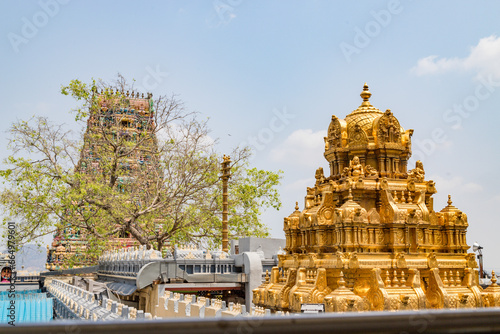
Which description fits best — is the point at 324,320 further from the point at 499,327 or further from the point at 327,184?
the point at 327,184

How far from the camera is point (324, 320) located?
164 centimetres

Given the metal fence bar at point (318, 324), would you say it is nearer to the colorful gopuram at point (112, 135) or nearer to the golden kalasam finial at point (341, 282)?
the golden kalasam finial at point (341, 282)

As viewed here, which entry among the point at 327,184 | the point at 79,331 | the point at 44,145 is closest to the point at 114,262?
the point at 44,145

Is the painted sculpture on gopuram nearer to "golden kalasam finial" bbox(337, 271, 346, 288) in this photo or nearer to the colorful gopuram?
"golden kalasam finial" bbox(337, 271, 346, 288)

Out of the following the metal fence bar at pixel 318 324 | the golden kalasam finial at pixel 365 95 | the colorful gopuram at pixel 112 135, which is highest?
the colorful gopuram at pixel 112 135

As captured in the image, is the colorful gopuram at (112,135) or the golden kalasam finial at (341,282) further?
the colorful gopuram at (112,135)

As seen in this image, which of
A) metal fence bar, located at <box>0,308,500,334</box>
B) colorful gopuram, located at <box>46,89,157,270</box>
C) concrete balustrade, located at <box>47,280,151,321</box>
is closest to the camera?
metal fence bar, located at <box>0,308,500,334</box>

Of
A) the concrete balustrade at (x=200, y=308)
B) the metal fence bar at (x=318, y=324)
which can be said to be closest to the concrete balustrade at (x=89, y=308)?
the concrete balustrade at (x=200, y=308)

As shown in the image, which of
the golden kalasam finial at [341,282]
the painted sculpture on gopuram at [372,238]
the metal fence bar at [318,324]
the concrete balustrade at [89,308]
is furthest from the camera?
the concrete balustrade at [89,308]

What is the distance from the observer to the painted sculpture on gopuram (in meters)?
12.1

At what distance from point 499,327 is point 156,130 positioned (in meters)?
29.2

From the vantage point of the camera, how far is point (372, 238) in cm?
1266

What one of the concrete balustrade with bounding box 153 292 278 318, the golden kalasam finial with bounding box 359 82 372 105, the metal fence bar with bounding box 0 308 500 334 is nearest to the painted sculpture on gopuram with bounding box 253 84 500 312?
the golden kalasam finial with bounding box 359 82 372 105

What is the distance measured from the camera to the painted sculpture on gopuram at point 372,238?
12125mm
